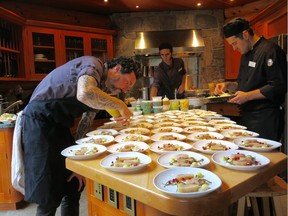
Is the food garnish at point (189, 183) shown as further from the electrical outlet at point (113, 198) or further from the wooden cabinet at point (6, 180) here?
the wooden cabinet at point (6, 180)

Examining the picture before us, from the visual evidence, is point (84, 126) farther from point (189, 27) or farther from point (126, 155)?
point (189, 27)

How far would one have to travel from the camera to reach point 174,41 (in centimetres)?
440

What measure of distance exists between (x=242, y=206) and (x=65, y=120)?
116cm

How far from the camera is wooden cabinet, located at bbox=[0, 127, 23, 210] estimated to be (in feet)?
7.63

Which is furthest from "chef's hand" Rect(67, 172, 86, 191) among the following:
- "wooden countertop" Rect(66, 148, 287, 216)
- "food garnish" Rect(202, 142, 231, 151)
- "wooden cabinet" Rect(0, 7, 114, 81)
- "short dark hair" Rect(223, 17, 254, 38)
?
"wooden cabinet" Rect(0, 7, 114, 81)

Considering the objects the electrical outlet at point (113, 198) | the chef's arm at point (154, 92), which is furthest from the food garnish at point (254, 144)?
the chef's arm at point (154, 92)

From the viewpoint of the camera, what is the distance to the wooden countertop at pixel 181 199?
27.8 inches

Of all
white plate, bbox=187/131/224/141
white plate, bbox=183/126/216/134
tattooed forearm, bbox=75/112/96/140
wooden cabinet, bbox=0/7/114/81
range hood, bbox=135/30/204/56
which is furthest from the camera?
range hood, bbox=135/30/204/56

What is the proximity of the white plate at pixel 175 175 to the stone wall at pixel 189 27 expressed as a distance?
4.06m

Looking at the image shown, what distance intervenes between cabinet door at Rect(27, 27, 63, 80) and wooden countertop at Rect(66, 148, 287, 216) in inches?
123

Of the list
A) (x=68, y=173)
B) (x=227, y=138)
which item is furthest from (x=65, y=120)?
(x=227, y=138)

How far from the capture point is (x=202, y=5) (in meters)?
4.29

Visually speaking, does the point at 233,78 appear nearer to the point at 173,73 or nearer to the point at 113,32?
the point at 173,73

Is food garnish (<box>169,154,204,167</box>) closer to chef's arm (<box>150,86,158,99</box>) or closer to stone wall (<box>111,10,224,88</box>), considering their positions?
chef's arm (<box>150,86,158,99</box>)
